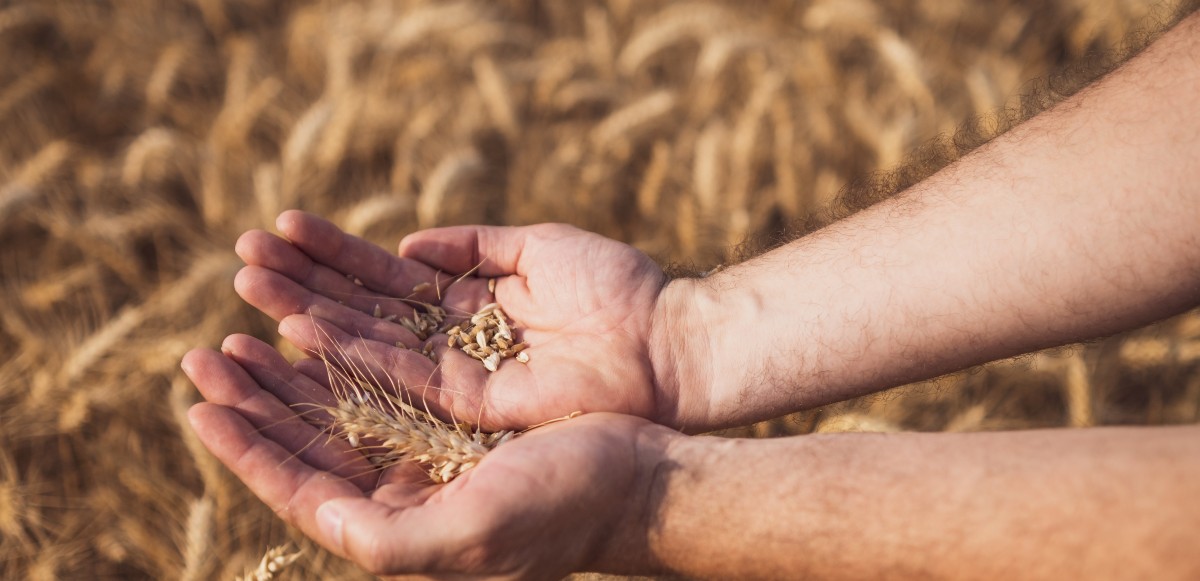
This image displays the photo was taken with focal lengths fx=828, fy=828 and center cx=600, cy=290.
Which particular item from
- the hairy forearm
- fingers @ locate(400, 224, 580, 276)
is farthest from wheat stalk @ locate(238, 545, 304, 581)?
the hairy forearm

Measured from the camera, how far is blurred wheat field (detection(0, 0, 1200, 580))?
264 centimetres

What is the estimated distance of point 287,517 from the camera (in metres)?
1.65

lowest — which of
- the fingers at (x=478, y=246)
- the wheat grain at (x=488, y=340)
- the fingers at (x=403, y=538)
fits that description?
the wheat grain at (x=488, y=340)

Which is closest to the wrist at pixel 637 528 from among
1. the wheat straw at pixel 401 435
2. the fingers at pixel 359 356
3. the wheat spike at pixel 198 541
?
the wheat straw at pixel 401 435

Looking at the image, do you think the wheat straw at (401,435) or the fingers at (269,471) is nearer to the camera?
the fingers at (269,471)

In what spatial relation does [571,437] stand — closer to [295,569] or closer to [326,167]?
[295,569]

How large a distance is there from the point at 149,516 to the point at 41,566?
0.33 m

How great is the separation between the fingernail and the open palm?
49cm

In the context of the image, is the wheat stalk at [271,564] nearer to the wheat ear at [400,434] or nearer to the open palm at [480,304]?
the wheat ear at [400,434]

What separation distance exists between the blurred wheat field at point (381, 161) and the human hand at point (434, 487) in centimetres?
71

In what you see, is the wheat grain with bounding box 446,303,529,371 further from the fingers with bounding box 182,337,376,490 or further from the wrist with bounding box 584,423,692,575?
the wrist with bounding box 584,423,692,575

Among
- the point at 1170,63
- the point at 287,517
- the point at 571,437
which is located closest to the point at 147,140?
the point at 287,517

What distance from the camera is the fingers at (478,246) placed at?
2.35 meters

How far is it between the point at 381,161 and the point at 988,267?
2.70 metres
